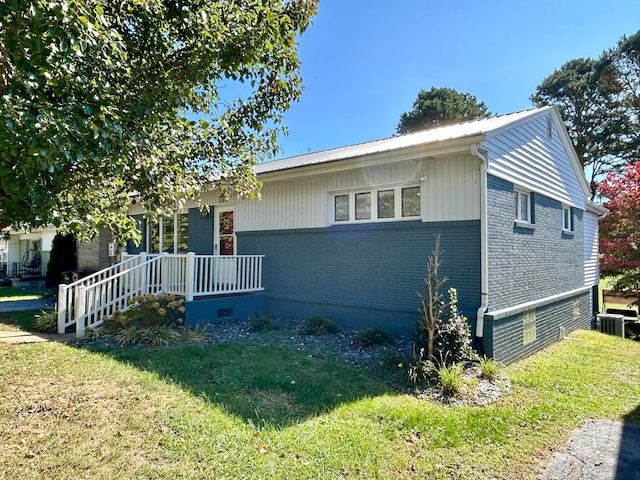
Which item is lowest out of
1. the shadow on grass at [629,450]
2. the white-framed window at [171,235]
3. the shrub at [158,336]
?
the shadow on grass at [629,450]

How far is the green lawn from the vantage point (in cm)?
315

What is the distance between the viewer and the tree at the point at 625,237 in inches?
509

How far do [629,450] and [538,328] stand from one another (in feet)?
15.4

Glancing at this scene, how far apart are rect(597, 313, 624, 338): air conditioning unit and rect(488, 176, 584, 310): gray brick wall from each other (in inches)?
81.7

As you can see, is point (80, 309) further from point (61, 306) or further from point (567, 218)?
point (567, 218)

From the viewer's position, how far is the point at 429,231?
7.01 meters

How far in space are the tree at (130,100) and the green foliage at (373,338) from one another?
327cm

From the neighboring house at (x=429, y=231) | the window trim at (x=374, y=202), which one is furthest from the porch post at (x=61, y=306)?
the window trim at (x=374, y=202)

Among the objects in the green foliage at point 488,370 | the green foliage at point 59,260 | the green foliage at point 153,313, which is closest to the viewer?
the green foliage at point 488,370

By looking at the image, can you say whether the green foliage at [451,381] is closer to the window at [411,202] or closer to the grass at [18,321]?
the window at [411,202]

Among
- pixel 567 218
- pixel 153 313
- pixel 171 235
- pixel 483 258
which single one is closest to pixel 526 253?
pixel 483 258

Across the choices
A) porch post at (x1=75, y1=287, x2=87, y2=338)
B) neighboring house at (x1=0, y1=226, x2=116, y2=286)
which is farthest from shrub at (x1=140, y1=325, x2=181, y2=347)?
neighboring house at (x1=0, y1=226, x2=116, y2=286)

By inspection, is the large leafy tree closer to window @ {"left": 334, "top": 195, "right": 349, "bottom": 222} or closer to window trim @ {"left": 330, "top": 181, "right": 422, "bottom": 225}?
window trim @ {"left": 330, "top": 181, "right": 422, "bottom": 225}

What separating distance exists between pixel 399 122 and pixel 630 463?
29662mm
